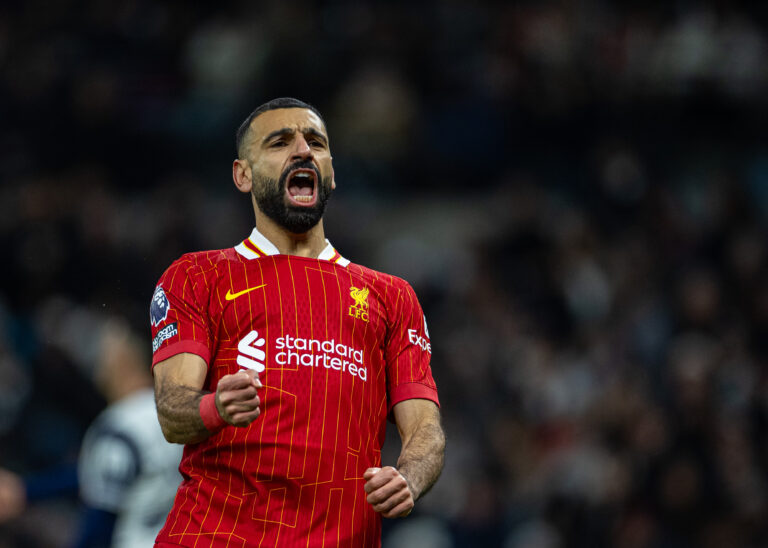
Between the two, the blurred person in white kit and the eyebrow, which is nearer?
the eyebrow

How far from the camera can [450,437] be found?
9508 mm

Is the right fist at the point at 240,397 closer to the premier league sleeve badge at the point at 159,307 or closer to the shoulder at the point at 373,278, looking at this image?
the premier league sleeve badge at the point at 159,307

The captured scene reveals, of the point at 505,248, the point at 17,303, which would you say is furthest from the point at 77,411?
the point at 505,248

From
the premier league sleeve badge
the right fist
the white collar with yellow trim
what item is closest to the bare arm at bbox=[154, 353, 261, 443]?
the right fist

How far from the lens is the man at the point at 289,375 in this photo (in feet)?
12.2

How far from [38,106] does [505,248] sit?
494cm

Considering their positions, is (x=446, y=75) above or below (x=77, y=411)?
above

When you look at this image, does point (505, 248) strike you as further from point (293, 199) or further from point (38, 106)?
point (293, 199)

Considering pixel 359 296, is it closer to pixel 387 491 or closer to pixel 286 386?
Result: pixel 286 386

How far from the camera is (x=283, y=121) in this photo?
4.28m

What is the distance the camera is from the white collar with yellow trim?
4.18 meters

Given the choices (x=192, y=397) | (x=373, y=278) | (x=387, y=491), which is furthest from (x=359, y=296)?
(x=387, y=491)

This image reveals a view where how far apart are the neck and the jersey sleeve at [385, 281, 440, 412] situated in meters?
0.37

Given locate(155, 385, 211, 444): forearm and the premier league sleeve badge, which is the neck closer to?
the premier league sleeve badge
